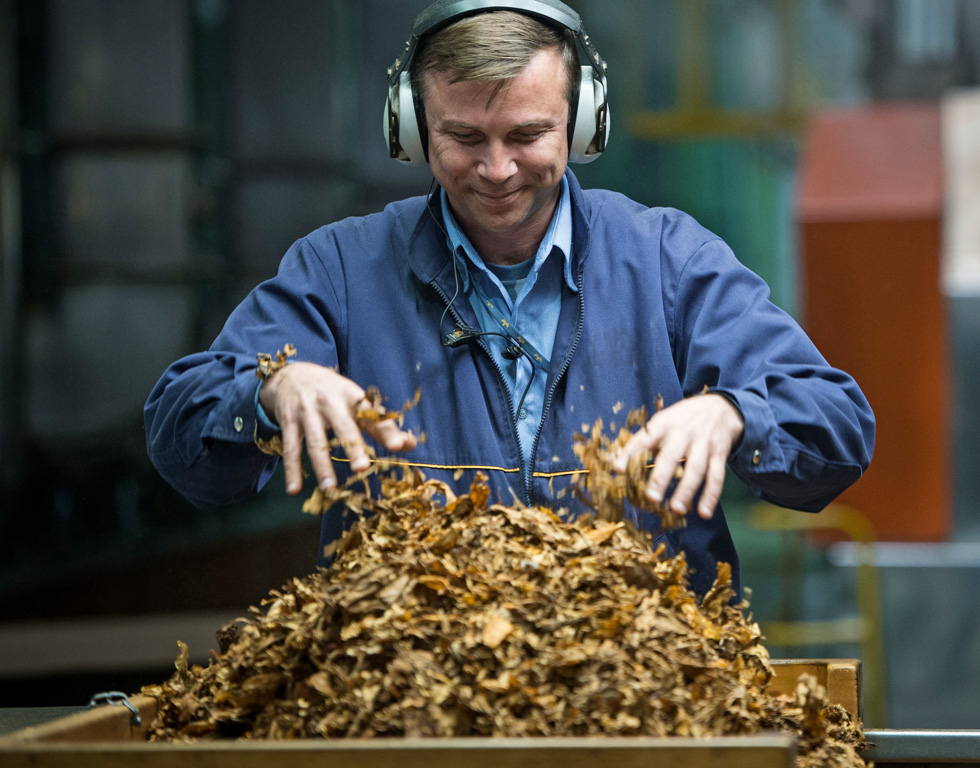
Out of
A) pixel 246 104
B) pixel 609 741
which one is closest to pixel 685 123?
pixel 246 104

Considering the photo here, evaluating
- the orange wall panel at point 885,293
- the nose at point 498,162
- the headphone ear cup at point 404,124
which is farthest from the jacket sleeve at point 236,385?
the orange wall panel at point 885,293

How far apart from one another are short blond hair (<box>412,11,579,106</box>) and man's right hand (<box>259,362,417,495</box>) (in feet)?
1.61

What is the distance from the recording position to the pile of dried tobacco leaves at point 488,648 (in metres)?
1.00

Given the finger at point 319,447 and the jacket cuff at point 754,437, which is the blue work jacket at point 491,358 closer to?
the jacket cuff at point 754,437

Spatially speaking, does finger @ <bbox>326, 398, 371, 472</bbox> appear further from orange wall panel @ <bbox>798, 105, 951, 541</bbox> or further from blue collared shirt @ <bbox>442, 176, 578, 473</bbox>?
orange wall panel @ <bbox>798, 105, 951, 541</bbox>

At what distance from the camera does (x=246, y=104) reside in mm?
2596

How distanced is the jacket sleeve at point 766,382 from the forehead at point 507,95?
12.1 inches

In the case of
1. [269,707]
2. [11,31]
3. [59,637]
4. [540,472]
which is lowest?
[59,637]

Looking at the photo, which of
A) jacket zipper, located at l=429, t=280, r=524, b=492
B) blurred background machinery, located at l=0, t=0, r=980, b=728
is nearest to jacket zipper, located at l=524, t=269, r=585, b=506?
jacket zipper, located at l=429, t=280, r=524, b=492

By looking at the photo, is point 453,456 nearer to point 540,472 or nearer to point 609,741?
point 540,472

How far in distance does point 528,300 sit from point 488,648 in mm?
689

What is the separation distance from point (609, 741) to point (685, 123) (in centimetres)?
227

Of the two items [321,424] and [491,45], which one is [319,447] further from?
[491,45]

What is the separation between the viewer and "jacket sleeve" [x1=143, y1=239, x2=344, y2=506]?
1383mm
